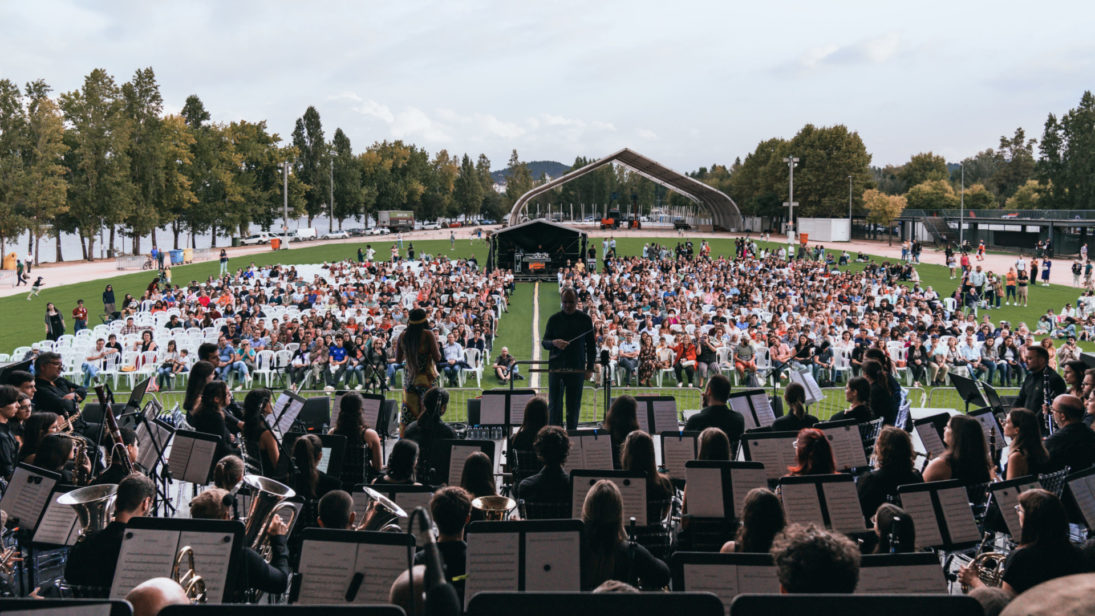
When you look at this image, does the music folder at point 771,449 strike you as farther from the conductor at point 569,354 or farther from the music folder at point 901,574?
the conductor at point 569,354

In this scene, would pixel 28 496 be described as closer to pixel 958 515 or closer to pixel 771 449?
pixel 771 449

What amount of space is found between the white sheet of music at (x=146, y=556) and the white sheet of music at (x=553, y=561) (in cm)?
154

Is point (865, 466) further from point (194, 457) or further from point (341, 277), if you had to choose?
point (341, 277)

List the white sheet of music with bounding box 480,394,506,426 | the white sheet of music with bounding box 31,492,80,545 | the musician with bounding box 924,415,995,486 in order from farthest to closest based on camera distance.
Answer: the white sheet of music with bounding box 480,394,506,426, the musician with bounding box 924,415,995,486, the white sheet of music with bounding box 31,492,80,545

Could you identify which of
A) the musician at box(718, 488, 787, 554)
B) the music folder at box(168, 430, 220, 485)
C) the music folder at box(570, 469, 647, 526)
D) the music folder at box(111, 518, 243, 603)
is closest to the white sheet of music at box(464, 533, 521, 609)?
the music folder at box(111, 518, 243, 603)

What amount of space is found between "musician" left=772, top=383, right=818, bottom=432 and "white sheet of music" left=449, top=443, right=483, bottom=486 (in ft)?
9.51

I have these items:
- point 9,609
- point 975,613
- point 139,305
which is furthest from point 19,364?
point 139,305

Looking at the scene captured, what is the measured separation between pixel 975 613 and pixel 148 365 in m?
16.9

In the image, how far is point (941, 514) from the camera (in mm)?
4969

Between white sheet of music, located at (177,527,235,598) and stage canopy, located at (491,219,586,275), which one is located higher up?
stage canopy, located at (491,219,586,275)

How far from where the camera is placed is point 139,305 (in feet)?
86.1

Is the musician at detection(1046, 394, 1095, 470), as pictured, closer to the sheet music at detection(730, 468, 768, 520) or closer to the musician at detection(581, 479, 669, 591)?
the sheet music at detection(730, 468, 768, 520)

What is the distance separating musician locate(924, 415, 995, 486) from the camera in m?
5.86

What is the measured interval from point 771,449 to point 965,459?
144 cm
